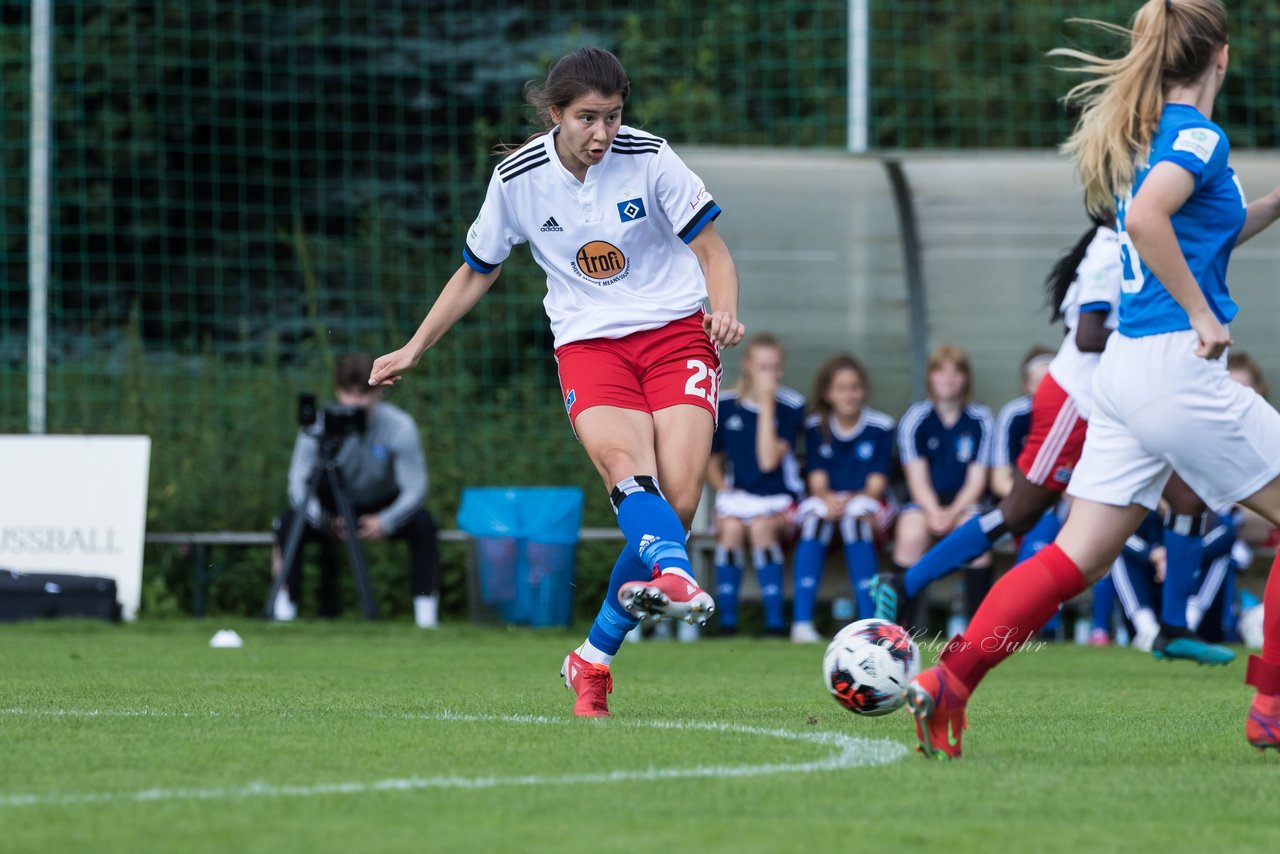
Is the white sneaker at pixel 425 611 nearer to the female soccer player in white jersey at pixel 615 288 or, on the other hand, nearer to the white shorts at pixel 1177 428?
the female soccer player in white jersey at pixel 615 288

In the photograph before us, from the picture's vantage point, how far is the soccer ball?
4789 mm

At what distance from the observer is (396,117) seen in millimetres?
16344

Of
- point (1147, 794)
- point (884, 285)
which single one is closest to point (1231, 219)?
point (1147, 794)

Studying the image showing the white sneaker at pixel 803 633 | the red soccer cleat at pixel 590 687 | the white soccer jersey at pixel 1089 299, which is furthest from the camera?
the white sneaker at pixel 803 633

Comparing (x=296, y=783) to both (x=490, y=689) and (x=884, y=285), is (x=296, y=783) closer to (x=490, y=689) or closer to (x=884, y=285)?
(x=490, y=689)

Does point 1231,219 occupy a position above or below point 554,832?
above

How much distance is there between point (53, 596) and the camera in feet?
34.8

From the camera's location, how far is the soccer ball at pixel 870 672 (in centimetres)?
479

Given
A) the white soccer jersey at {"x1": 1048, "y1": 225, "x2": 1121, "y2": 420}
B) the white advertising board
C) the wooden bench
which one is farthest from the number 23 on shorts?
the white advertising board

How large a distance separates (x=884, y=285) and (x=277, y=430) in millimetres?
4322

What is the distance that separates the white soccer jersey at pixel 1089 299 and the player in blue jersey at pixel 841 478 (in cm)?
304

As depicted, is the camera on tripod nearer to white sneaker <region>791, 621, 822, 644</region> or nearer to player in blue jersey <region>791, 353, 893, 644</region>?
player in blue jersey <region>791, 353, 893, 644</region>

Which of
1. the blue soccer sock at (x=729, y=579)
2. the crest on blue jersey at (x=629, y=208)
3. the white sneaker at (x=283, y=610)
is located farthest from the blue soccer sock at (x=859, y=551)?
the crest on blue jersey at (x=629, y=208)

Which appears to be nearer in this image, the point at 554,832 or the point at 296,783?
the point at 554,832
